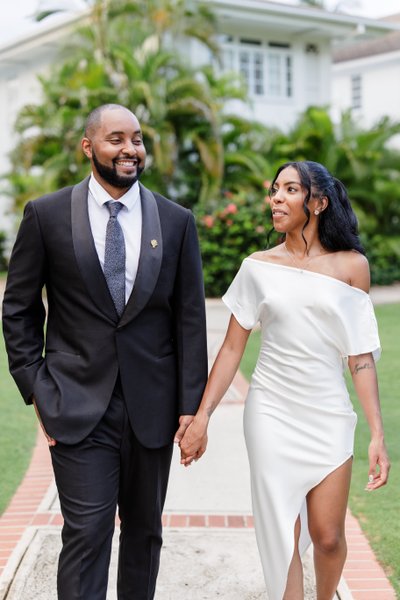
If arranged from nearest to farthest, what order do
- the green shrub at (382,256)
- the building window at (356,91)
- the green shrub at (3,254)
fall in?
the green shrub at (382,256), the green shrub at (3,254), the building window at (356,91)

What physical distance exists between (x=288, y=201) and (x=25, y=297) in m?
1.05

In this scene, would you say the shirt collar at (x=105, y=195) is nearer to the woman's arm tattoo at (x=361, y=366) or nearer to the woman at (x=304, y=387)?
the woman at (x=304, y=387)

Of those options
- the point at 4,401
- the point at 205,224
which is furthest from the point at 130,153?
the point at 205,224

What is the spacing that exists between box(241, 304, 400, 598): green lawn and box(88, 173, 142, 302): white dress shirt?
198 cm

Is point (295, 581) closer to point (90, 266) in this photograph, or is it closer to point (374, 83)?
point (90, 266)

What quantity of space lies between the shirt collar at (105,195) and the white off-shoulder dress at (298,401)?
0.61m

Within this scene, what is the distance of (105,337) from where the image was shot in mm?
3188

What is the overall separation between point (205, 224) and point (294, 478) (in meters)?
13.6

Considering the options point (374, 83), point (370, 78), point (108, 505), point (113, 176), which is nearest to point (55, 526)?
point (108, 505)

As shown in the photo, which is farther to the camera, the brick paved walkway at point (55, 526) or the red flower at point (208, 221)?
the red flower at point (208, 221)

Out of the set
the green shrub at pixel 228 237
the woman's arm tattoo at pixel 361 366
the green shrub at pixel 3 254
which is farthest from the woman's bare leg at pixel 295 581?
the green shrub at pixel 3 254

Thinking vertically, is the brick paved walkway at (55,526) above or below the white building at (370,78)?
below

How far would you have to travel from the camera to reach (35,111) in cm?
1852

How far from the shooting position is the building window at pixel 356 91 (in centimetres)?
3469
